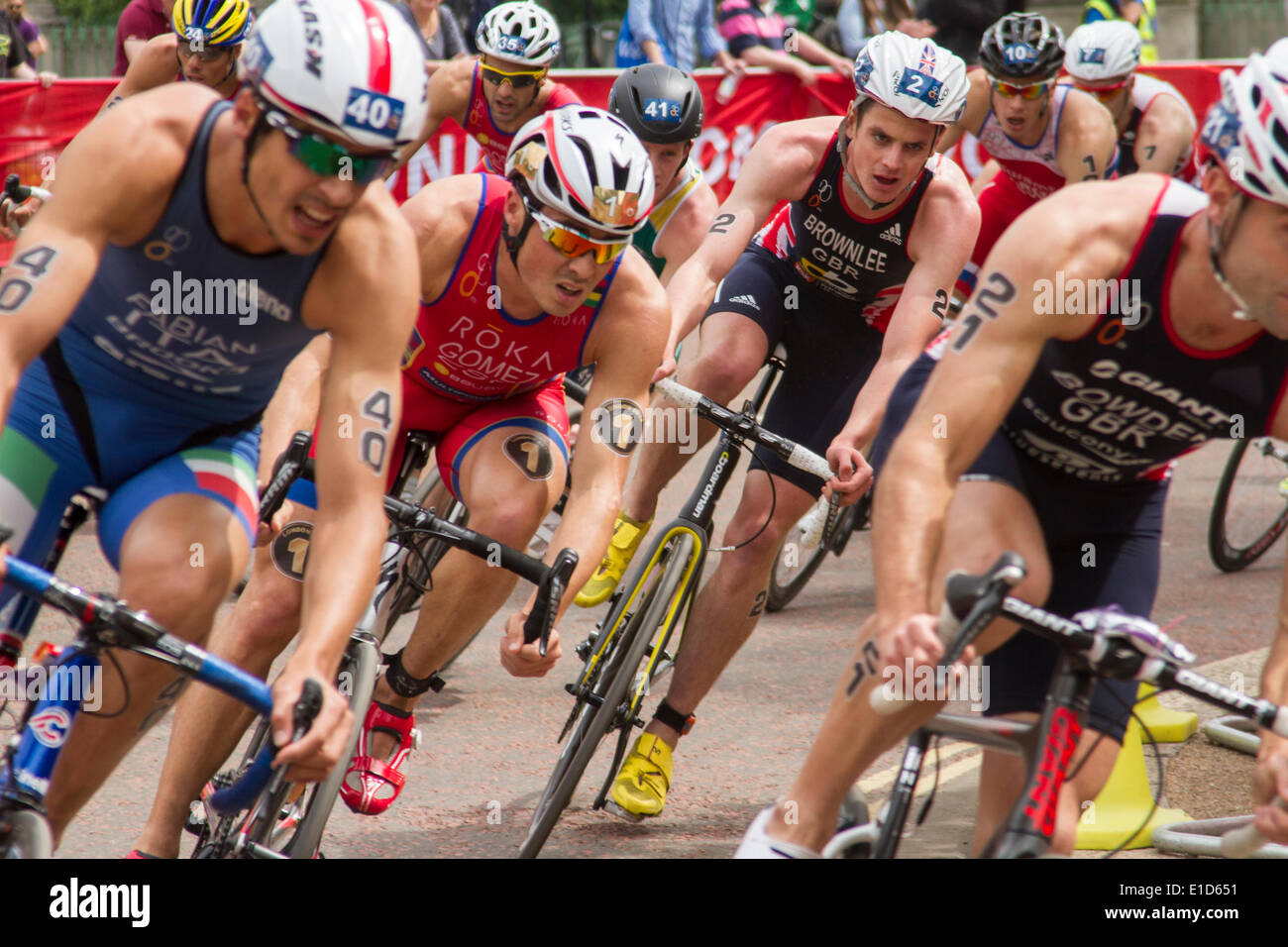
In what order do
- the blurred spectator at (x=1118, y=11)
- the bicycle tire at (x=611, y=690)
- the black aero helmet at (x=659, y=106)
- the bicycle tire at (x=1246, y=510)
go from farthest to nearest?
the blurred spectator at (x=1118, y=11), the bicycle tire at (x=1246, y=510), the black aero helmet at (x=659, y=106), the bicycle tire at (x=611, y=690)

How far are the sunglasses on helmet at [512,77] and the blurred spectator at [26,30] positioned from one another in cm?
713

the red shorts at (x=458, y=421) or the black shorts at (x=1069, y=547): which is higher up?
the black shorts at (x=1069, y=547)

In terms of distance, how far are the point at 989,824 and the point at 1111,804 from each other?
5.33 feet

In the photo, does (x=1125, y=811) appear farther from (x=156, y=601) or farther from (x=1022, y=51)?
(x=1022, y=51)

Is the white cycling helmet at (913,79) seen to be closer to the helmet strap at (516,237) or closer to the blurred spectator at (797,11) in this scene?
the helmet strap at (516,237)

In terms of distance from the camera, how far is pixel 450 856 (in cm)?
455

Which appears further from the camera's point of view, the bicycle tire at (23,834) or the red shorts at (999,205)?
the red shorts at (999,205)

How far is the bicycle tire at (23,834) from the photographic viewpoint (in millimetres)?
2785

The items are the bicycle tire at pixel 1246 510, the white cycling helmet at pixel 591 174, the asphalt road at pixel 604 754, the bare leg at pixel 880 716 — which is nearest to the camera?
the bare leg at pixel 880 716

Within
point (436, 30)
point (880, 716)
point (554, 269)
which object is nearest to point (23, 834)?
point (880, 716)

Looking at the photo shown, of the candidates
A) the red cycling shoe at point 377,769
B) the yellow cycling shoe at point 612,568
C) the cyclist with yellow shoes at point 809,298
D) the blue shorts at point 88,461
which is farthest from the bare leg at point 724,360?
the blue shorts at point 88,461

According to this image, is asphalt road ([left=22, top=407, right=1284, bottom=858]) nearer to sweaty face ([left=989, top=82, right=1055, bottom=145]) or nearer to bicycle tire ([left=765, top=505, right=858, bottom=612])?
bicycle tire ([left=765, top=505, right=858, bottom=612])
